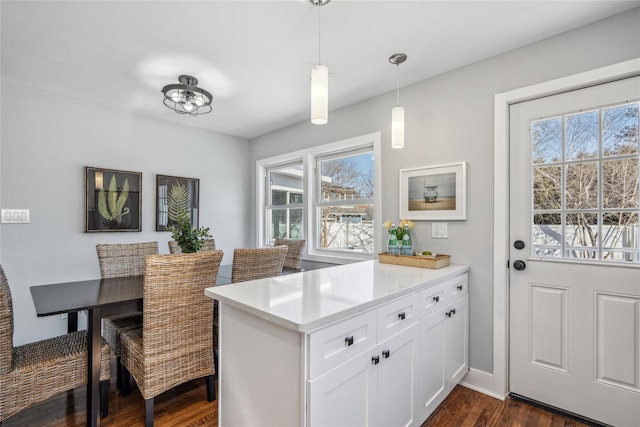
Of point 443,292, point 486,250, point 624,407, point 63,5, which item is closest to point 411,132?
point 486,250

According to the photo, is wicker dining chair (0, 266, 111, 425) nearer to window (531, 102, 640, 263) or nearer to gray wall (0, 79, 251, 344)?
gray wall (0, 79, 251, 344)

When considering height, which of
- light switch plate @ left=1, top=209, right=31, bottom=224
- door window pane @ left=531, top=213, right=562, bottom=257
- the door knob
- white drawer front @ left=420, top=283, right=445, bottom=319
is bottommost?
white drawer front @ left=420, top=283, right=445, bottom=319

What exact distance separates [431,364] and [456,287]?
563 millimetres

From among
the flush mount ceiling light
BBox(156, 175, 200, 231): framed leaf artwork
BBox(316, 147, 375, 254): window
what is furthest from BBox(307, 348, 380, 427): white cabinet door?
BBox(156, 175, 200, 231): framed leaf artwork

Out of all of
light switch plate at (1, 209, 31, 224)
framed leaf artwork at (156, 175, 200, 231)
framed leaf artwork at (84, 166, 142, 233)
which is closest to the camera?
light switch plate at (1, 209, 31, 224)

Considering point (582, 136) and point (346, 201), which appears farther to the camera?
point (346, 201)

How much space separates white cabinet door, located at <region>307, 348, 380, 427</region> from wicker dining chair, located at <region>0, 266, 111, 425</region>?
1.41 metres

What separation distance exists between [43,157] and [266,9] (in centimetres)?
249

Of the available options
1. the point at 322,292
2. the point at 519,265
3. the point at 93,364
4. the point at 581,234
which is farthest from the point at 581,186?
the point at 93,364

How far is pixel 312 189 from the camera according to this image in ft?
11.4

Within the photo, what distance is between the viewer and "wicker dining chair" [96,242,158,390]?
204 cm

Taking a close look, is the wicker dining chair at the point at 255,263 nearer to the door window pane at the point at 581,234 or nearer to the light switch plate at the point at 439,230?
the light switch plate at the point at 439,230

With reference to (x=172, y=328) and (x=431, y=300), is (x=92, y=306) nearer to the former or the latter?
(x=172, y=328)

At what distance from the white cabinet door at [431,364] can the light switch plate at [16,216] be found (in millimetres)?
3282
